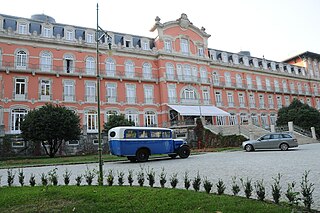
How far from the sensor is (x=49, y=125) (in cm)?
2212

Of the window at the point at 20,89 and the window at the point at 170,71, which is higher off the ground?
the window at the point at 170,71

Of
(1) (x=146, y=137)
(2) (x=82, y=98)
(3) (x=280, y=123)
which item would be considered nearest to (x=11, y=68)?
(2) (x=82, y=98)

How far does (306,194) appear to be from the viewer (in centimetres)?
452

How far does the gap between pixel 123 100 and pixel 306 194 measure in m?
28.9

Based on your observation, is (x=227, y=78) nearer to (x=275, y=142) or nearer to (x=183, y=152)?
(x=275, y=142)

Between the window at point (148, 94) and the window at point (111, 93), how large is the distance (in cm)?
407

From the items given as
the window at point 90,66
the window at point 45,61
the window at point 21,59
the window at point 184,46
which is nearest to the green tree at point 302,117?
the window at point 184,46

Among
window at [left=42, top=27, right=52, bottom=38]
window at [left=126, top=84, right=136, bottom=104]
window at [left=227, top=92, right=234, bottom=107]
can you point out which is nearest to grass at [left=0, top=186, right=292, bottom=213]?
window at [left=126, top=84, right=136, bottom=104]

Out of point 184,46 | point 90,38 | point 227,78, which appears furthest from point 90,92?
point 227,78

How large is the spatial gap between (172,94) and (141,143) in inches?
751

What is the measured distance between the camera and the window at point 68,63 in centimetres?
3014

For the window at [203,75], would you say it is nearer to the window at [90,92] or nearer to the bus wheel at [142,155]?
the window at [90,92]

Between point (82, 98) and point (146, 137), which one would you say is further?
point (82, 98)

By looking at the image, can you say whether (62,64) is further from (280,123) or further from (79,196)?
(280,123)
